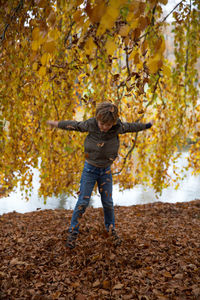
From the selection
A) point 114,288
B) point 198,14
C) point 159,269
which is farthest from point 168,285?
point 198,14

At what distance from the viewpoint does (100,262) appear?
85.3 inches

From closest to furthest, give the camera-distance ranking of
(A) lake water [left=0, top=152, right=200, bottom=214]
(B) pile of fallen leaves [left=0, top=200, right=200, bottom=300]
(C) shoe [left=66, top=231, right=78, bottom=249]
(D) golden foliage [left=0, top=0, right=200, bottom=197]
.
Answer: (B) pile of fallen leaves [left=0, top=200, right=200, bottom=300] < (D) golden foliage [left=0, top=0, right=200, bottom=197] < (C) shoe [left=66, top=231, right=78, bottom=249] < (A) lake water [left=0, top=152, right=200, bottom=214]

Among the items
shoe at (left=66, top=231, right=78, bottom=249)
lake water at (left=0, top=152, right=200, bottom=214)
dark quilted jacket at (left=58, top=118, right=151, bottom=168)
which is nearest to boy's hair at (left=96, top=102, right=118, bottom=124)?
dark quilted jacket at (left=58, top=118, right=151, bottom=168)

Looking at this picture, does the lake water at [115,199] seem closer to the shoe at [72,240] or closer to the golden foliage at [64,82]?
the golden foliage at [64,82]

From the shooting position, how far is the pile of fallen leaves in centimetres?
185

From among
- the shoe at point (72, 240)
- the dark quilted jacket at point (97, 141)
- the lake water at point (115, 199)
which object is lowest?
the shoe at point (72, 240)

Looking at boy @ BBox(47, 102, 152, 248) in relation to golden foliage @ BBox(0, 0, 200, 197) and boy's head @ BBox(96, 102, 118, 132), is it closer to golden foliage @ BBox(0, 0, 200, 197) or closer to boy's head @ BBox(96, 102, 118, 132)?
boy's head @ BBox(96, 102, 118, 132)

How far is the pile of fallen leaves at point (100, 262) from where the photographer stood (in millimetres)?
1846

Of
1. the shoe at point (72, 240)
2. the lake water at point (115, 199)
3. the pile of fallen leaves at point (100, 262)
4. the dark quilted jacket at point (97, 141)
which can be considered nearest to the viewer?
A: the pile of fallen leaves at point (100, 262)

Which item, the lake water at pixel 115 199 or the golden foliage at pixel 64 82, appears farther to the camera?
the lake water at pixel 115 199

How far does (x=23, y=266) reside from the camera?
7.07ft

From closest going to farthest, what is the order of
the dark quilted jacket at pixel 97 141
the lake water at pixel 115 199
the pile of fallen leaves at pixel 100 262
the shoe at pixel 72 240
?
the pile of fallen leaves at pixel 100 262
the dark quilted jacket at pixel 97 141
the shoe at pixel 72 240
the lake water at pixel 115 199

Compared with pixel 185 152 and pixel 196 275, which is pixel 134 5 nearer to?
pixel 196 275

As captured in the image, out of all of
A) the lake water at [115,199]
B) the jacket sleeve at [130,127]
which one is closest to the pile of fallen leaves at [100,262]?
the jacket sleeve at [130,127]
